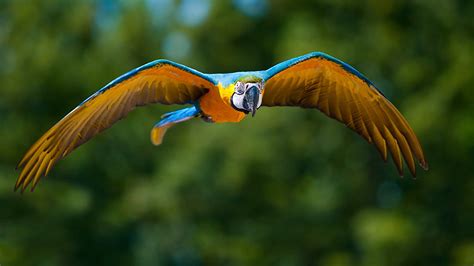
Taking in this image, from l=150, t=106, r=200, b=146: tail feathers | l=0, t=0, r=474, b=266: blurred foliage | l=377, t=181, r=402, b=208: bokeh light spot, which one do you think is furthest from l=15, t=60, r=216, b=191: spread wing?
l=377, t=181, r=402, b=208: bokeh light spot

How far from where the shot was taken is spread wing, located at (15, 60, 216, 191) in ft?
16.9

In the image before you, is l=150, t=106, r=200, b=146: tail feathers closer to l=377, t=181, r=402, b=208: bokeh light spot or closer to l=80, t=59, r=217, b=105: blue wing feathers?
l=80, t=59, r=217, b=105: blue wing feathers

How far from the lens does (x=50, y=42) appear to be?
1692 cm

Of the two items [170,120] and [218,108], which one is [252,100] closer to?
[218,108]

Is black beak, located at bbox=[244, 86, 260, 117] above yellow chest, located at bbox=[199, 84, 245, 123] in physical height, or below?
above

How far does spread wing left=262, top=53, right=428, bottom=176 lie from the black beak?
669 millimetres

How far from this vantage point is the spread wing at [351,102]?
5703mm

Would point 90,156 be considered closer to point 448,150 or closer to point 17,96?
point 17,96

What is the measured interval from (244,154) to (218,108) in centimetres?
997

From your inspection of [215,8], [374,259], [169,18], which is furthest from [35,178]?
[169,18]

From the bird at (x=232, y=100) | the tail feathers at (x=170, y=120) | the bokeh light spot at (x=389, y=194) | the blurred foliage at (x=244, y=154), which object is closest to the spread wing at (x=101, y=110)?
the bird at (x=232, y=100)

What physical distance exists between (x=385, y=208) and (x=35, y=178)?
33.7 feet

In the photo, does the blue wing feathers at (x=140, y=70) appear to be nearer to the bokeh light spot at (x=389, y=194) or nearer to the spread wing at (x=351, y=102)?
the spread wing at (x=351, y=102)

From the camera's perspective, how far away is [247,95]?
16.3 ft
